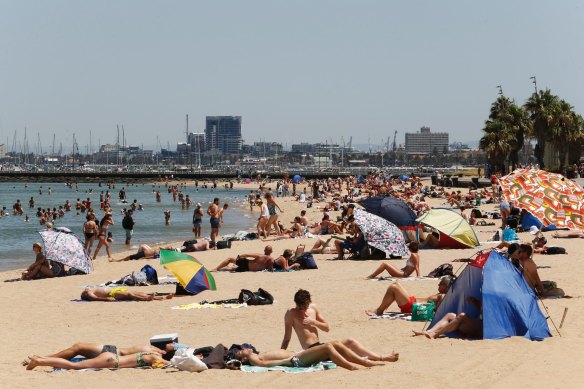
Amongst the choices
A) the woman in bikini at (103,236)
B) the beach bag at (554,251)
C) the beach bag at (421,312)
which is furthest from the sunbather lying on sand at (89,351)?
the woman in bikini at (103,236)

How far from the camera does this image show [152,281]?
16.4 m

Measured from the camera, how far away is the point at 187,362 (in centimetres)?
937

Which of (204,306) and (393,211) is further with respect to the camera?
(393,211)

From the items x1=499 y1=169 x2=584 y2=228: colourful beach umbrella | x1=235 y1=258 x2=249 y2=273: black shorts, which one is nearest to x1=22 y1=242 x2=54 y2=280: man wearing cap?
x1=235 y1=258 x2=249 y2=273: black shorts

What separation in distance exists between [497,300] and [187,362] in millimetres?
3702

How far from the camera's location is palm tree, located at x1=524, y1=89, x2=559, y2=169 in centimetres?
5528

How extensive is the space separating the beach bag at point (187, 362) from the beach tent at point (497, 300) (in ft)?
9.96

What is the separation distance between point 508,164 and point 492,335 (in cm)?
5366

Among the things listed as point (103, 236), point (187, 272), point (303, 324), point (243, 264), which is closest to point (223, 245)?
point (103, 236)

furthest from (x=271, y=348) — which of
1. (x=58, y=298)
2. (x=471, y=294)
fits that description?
(x=58, y=298)

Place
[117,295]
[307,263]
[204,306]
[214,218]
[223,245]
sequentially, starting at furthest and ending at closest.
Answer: [214,218]
[223,245]
[307,263]
[117,295]
[204,306]

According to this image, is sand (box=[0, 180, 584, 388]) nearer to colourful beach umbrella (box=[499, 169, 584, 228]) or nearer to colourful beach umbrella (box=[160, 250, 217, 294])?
colourful beach umbrella (box=[160, 250, 217, 294])

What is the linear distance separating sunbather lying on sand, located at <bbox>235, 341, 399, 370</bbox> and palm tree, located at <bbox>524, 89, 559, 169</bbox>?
4842cm

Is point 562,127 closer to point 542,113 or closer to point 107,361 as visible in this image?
point 542,113
